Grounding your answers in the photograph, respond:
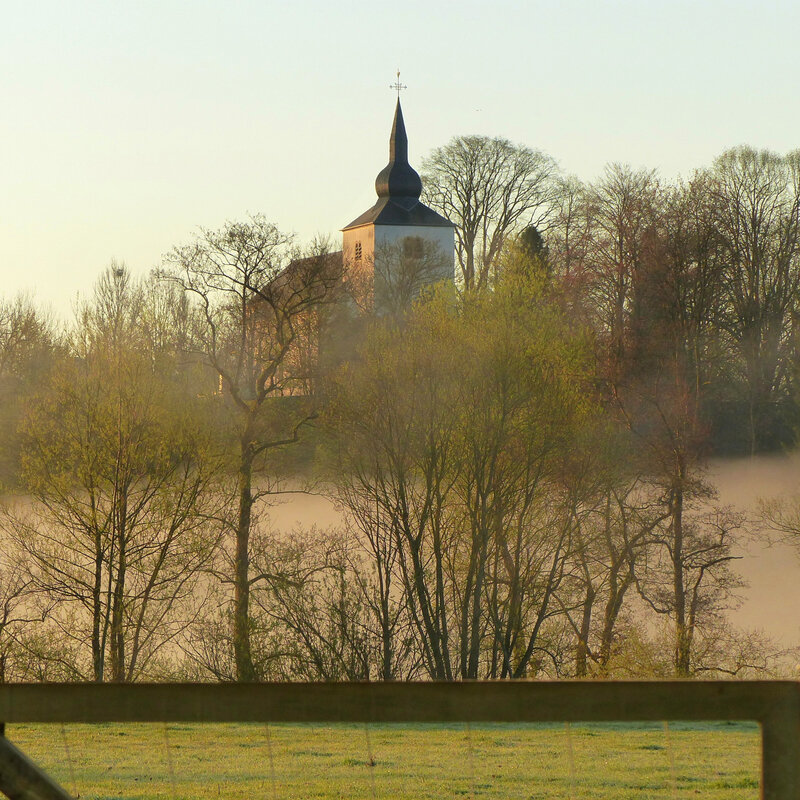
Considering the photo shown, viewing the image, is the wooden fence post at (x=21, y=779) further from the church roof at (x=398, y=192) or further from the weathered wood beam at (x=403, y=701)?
the church roof at (x=398, y=192)

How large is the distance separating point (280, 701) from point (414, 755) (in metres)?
1.96

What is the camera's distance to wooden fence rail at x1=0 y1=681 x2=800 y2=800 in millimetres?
2605

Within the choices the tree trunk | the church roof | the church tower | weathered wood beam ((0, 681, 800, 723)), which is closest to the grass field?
weathered wood beam ((0, 681, 800, 723))

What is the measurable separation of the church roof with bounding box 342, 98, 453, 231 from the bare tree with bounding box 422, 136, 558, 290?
17607 mm

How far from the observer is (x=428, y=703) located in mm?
2637

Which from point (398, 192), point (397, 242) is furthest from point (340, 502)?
point (398, 192)

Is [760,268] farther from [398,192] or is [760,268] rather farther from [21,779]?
[21,779]

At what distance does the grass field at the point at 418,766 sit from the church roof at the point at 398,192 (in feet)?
190

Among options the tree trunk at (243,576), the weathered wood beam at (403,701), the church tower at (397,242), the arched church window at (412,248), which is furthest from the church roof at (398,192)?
the weathered wood beam at (403,701)

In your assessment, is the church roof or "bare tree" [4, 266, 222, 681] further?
the church roof

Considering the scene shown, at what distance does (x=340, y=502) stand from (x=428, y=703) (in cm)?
1893

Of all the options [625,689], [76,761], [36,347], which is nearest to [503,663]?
[76,761]

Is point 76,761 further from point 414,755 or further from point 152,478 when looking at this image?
point 152,478

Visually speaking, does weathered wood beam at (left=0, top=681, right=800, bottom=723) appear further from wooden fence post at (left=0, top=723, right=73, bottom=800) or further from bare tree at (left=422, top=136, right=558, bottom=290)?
bare tree at (left=422, top=136, right=558, bottom=290)
